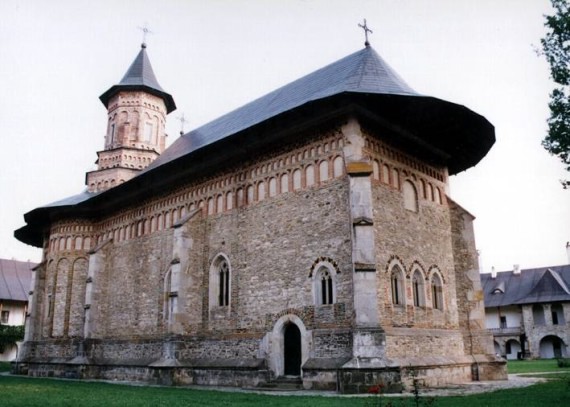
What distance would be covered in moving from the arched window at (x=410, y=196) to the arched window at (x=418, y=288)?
6.42ft

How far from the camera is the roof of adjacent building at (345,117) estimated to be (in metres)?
14.1

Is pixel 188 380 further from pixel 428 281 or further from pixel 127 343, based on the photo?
pixel 428 281

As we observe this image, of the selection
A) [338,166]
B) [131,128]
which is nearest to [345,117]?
[338,166]

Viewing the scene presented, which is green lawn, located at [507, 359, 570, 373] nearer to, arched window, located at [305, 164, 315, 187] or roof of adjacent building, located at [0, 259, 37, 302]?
arched window, located at [305, 164, 315, 187]

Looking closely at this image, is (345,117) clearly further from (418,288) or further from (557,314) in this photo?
(557,314)

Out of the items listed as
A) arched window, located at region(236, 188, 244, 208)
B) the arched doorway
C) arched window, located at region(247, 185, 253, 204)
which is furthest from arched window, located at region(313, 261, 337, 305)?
arched window, located at region(236, 188, 244, 208)

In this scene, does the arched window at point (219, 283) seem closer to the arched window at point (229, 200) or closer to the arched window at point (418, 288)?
the arched window at point (229, 200)

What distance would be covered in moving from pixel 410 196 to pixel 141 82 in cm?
1754

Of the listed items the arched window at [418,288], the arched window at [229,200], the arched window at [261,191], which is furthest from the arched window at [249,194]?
the arched window at [418,288]

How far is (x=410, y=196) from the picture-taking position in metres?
15.7

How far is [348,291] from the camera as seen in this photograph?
42.9 feet

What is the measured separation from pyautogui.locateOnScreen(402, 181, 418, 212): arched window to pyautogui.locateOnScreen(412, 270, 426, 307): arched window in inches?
77.1

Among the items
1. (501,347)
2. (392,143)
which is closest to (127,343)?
(392,143)

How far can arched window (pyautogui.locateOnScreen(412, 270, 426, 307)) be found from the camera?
48.3ft
